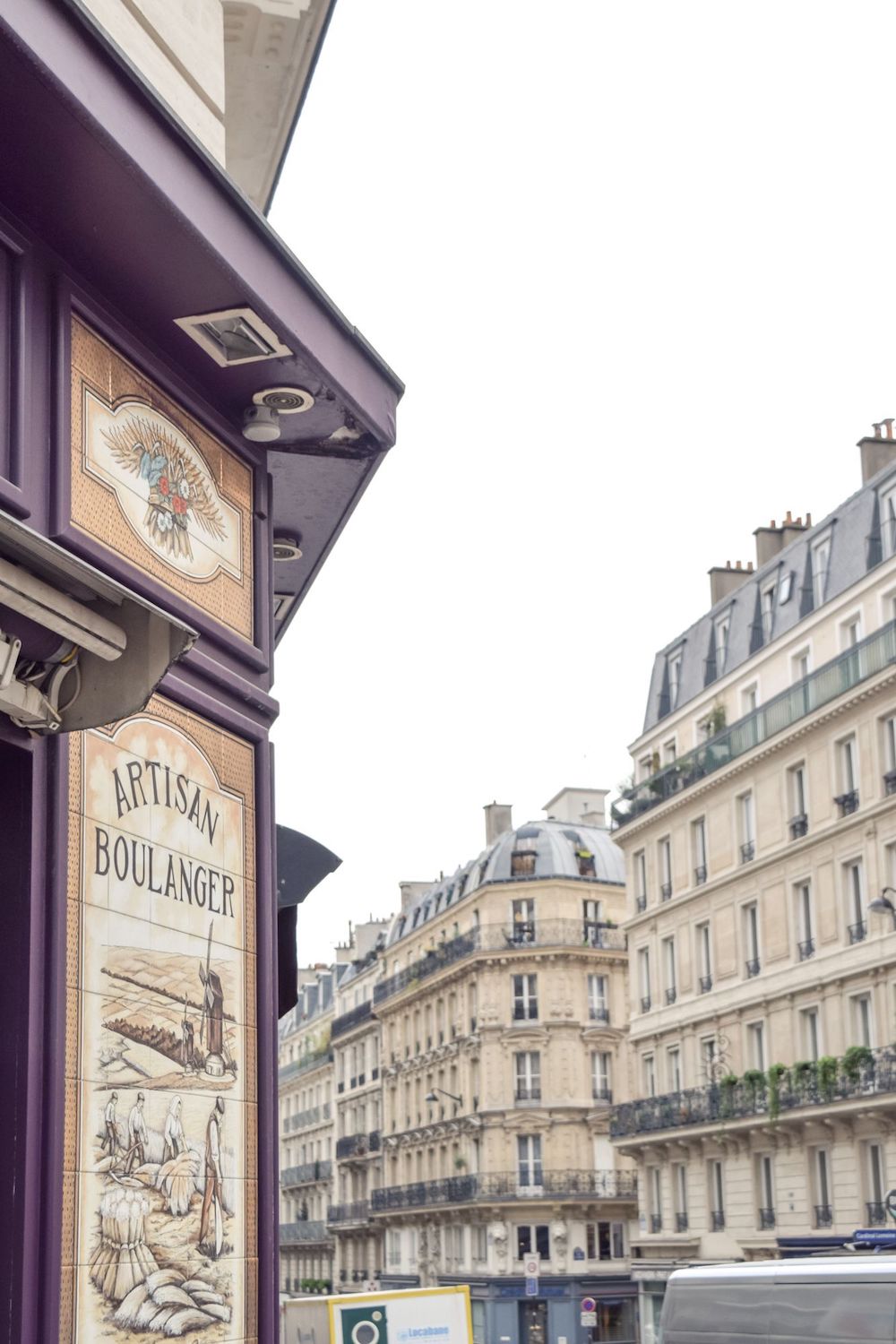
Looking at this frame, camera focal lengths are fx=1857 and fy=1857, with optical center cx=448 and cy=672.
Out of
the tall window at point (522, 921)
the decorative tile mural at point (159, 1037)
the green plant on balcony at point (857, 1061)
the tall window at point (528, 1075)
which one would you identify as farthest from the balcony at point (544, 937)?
the decorative tile mural at point (159, 1037)

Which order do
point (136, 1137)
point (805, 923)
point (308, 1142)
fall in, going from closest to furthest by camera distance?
point (136, 1137) → point (805, 923) → point (308, 1142)

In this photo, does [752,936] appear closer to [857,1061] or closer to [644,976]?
[857,1061]

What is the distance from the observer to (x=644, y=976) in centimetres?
5375

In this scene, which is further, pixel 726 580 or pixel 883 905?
pixel 726 580

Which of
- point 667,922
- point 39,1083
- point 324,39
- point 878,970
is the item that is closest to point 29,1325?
point 39,1083

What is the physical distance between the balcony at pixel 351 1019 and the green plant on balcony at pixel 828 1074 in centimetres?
5443

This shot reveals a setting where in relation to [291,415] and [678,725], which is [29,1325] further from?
[678,725]

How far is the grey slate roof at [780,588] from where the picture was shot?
43094 millimetres

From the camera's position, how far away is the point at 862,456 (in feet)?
149

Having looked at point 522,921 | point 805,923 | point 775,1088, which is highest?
point 522,921

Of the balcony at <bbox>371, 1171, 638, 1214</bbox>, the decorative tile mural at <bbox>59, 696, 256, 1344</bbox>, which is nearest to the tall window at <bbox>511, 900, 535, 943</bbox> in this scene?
the balcony at <bbox>371, 1171, 638, 1214</bbox>

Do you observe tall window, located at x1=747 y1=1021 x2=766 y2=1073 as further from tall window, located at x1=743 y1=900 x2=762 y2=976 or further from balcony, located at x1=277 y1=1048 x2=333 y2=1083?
balcony, located at x1=277 y1=1048 x2=333 y2=1083

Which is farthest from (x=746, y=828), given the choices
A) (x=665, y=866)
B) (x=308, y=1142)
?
(x=308, y=1142)

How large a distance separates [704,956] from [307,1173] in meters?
65.7
